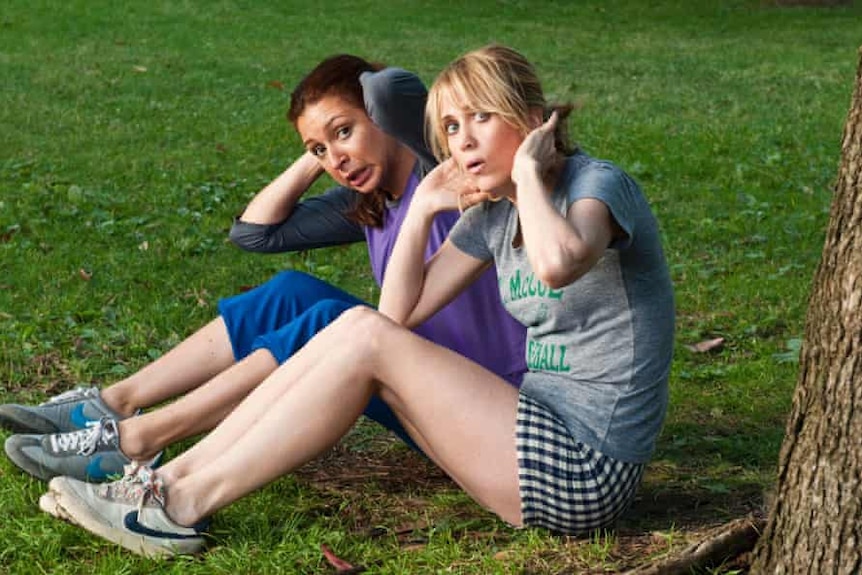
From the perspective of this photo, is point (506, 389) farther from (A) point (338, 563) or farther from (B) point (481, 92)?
(B) point (481, 92)

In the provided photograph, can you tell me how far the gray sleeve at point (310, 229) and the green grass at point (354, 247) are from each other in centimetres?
73

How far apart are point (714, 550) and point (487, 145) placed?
1185mm

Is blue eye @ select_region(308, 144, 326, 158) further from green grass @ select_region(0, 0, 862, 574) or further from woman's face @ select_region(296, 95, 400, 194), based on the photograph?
green grass @ select_region(0, 0, 862, 574)

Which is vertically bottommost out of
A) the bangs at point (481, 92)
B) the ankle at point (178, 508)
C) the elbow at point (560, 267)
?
the ankle at point (178, 508)

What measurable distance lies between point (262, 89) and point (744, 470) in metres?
9.12

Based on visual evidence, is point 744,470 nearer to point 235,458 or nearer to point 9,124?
point 235,458

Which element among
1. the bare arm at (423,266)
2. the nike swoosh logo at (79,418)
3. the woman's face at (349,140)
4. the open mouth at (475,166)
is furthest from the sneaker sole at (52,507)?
the open mouth at (475,166)

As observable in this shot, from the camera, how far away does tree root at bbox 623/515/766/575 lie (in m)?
3.28

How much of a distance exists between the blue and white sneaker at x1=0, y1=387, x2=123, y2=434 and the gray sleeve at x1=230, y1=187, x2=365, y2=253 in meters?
0.83

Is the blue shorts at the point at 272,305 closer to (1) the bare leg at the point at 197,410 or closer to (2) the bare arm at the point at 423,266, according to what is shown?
(1) the bare leg at the point at 197,410

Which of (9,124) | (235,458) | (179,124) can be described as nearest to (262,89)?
(179,124)

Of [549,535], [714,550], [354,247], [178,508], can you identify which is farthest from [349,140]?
[354,247]

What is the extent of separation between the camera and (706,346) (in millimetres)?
5840

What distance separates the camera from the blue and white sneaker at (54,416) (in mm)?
4266
